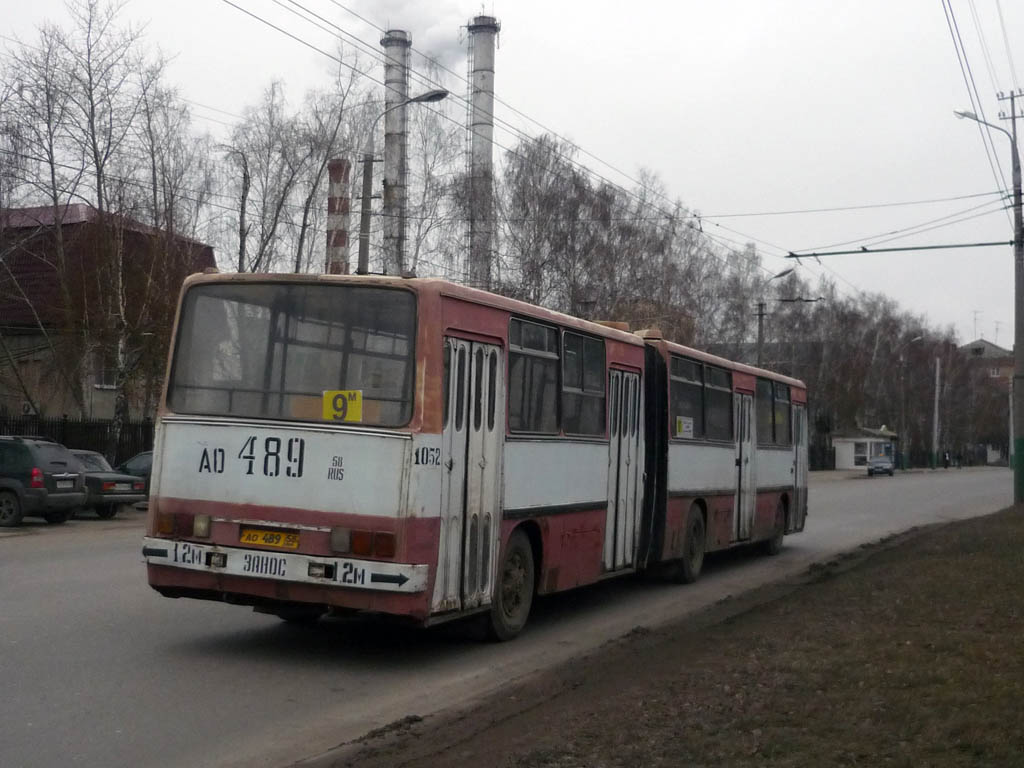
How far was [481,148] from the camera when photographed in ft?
169

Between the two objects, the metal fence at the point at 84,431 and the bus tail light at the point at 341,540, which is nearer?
the bus tail light at the point at 341,540

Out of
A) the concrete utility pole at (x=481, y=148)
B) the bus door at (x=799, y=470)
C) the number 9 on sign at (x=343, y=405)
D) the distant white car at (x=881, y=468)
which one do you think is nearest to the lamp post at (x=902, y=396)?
the distant white car at (x=881, y=468)

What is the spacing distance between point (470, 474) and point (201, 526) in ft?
6.87

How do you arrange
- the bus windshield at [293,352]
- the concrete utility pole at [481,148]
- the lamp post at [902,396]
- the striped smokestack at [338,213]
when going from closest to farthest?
the bus windshield at [293,352]
the striped smokestack at [338,213]
the concrete utility pole at [481,148]
the lamp post at [902,396]

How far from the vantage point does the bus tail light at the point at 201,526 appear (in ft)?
30.1

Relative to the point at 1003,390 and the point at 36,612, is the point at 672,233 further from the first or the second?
the point at 1003,390

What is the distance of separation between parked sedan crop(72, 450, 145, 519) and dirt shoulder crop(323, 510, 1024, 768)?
621 inches

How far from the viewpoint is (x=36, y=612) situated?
11.0 meters

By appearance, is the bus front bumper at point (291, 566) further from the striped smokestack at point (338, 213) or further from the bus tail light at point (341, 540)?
the striped smokestack at point (338, 213)

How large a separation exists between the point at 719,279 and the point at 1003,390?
8112 cm

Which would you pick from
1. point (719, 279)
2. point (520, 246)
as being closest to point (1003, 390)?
point (719, 279)

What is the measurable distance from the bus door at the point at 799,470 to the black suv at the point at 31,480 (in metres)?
13.2

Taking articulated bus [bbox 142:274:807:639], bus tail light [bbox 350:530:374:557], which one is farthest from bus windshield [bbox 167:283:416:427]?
bus tail light [bbox 350:530:374:557]

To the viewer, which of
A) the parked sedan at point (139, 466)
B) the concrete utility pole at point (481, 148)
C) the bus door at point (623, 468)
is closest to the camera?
the bus door at point (623, 468)
